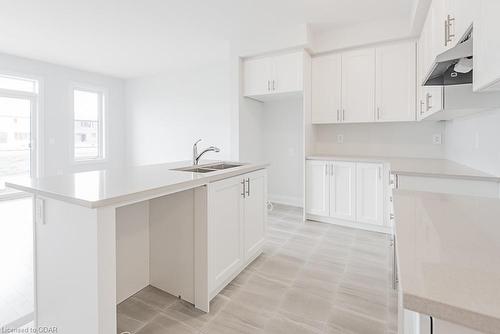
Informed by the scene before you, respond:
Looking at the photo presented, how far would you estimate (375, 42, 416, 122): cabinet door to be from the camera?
3324 mm

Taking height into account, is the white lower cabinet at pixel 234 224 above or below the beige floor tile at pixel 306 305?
above

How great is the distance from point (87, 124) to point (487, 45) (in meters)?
7.10

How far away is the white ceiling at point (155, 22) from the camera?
10.2 ft

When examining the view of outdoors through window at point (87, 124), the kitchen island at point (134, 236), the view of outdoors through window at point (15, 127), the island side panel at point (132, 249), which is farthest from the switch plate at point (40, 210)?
the view of outdoors through window at point (87, 124)

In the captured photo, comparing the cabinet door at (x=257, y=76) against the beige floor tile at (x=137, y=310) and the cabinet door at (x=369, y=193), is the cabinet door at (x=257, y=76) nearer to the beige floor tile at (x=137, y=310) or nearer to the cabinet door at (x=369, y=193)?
the cabinet door at (x=369, y=193)

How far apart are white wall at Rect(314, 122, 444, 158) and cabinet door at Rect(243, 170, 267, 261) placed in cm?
197

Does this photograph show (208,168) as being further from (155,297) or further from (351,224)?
(351,224)

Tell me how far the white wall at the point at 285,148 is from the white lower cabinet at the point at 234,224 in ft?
7.21

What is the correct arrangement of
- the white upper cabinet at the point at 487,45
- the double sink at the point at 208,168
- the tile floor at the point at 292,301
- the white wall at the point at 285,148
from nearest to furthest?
the white upper cabinet at the point at 487,45
the tile floor at the point at 292,301
the double sink at the point at 208,168
the white wall at the point at 285,148

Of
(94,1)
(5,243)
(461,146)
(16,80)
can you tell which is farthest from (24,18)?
(461,146)

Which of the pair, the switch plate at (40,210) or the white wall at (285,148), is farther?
the white wall at (285,148)

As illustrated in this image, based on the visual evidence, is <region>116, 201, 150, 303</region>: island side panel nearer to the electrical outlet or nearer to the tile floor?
the tile floor

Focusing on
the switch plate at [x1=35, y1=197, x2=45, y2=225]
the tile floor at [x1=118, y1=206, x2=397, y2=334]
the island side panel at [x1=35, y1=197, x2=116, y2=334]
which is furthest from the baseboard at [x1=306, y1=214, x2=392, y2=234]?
the switch plate at [x1=35, y1=197, x2=45, y2=225]

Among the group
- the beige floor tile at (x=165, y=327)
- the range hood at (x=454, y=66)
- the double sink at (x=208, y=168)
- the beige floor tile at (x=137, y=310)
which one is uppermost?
the range hood at (x=454, y=66)
